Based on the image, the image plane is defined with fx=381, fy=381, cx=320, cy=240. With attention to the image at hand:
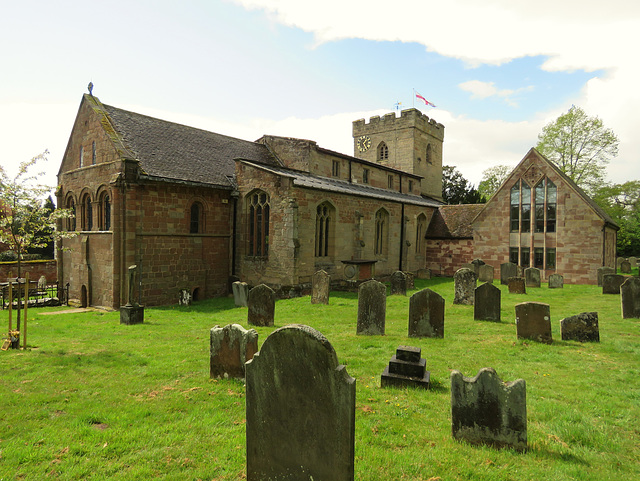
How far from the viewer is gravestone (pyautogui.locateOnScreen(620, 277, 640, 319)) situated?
12.4 m

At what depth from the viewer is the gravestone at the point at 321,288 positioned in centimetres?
1627

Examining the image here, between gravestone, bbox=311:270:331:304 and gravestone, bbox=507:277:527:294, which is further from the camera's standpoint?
gravestone, bbox=507:277:527:294

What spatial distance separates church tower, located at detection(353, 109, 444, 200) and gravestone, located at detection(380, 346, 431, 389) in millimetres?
34397

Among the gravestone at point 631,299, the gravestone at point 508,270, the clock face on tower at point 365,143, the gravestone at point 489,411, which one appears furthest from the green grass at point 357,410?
the clock face on tower at point 365,143

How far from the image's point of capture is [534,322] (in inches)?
377

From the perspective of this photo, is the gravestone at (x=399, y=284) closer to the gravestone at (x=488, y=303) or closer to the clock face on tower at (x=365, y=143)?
the gravestone at (x=488, y=303)

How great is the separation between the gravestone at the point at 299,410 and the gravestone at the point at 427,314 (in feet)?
22.5

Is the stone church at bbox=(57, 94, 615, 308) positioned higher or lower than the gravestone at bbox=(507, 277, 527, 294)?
higher

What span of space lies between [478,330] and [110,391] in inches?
368

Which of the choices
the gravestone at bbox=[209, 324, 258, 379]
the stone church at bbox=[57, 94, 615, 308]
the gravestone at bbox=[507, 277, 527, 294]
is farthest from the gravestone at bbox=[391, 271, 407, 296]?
the gravestone at bbox=[209, 324, 258, 379]

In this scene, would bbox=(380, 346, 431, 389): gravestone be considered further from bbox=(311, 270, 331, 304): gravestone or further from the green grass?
bbox=(311, 270, 331, 304): gravestone

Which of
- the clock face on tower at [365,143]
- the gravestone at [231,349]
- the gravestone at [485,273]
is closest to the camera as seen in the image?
the gravestone at [231,349]

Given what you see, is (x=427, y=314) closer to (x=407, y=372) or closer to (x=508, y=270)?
(x=407, y=372)

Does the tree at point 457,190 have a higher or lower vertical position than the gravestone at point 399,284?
higher
